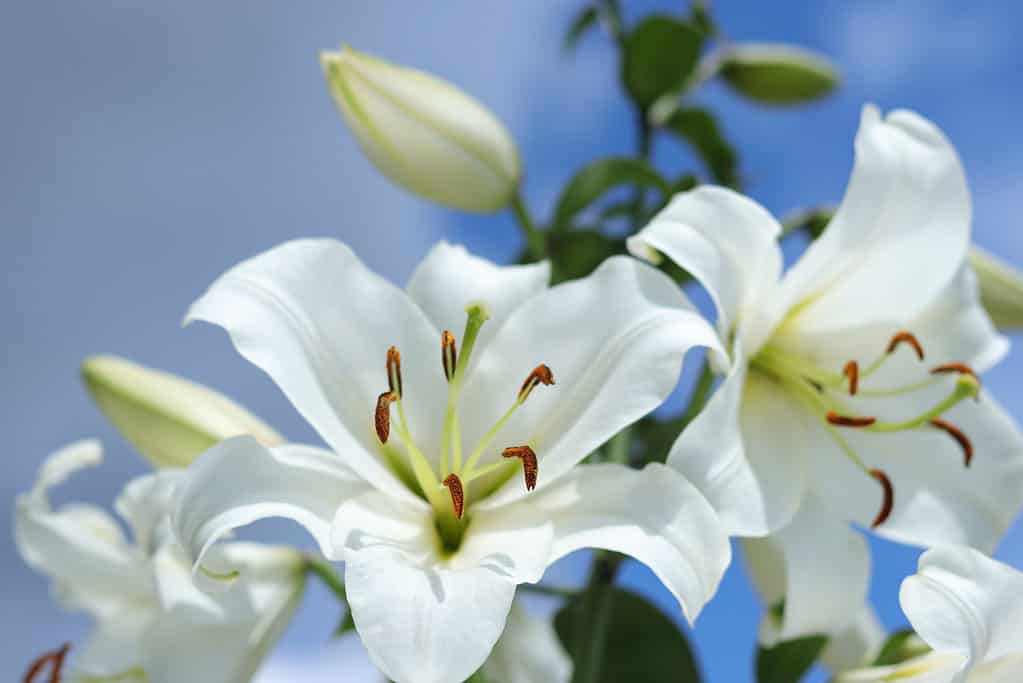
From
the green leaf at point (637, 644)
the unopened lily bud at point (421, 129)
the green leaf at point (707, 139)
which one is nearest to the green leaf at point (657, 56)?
the green leaf at point (707, 139)

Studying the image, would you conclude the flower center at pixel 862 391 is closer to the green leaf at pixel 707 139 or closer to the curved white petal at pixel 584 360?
the curved white petal at pixel 584 360

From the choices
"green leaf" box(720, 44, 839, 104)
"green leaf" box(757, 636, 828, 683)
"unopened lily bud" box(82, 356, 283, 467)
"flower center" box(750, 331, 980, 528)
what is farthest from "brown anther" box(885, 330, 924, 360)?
"green leaf" box(720, 44, 839, 104)

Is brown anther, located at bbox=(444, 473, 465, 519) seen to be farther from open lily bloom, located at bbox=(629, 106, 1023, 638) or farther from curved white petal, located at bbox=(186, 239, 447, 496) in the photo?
open lily bloom, located at bbox=(629, 106, 1023, 638)

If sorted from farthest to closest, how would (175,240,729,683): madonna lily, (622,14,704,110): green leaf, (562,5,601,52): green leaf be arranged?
(562,5,601,52): green leaf → (622,14,704,110): green leaf → (175,240,729,683): madonna lily

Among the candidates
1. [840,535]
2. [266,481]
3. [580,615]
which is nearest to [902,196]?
[840,535]

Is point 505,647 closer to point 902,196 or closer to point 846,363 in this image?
point 846,363

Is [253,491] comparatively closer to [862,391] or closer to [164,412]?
[164,412]

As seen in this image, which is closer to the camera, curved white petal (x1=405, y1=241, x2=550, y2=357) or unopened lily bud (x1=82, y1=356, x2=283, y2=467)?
curved white petal (x1=405, y1=241, x2=550, y2=357)

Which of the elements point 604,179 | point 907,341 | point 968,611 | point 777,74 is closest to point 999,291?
point 907,341
